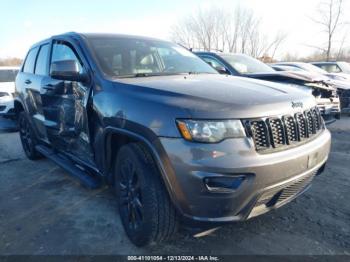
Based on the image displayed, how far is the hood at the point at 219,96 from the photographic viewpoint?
2119 millimetres

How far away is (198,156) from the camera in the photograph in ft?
6.67

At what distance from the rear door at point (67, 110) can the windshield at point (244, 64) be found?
3.88m

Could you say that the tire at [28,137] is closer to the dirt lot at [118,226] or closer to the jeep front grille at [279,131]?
the dirt lot at [118,226]

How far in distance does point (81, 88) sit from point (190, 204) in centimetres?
163

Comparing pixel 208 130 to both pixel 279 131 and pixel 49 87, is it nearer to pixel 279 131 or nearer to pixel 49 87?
pixel 279 131

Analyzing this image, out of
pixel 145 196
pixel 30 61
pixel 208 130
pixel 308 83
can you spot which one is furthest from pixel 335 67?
pixel 145 196

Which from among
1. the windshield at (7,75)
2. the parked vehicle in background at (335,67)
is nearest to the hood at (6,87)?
the windshield at (7,75)

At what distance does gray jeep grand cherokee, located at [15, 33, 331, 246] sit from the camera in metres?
2.07

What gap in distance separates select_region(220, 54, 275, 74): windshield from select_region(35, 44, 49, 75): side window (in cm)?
373

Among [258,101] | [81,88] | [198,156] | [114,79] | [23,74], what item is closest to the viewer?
[198,156]

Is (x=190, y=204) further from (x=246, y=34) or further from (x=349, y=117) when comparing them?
(x=246, y=34)

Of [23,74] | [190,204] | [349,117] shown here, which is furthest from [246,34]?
[190,204]

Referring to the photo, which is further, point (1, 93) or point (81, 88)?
point (1, 93)

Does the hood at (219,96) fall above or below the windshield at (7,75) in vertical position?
above
